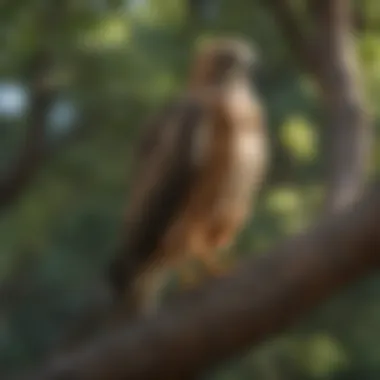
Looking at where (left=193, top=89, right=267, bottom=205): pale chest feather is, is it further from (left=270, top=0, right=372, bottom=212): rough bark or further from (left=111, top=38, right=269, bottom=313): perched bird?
(left=270, top=0, right=372, bottom=212): rough bark

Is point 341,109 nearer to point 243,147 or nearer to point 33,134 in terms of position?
point 243,147

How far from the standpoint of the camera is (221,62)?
90.4 inches

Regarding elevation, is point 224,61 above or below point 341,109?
above

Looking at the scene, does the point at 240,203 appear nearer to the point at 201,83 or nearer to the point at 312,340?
the point at 201,83

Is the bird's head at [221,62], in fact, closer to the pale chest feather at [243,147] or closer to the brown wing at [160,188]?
the pale chest feather at [243,147]

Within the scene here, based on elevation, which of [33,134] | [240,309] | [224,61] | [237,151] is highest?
[33,134]

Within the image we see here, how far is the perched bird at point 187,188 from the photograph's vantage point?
1.91m

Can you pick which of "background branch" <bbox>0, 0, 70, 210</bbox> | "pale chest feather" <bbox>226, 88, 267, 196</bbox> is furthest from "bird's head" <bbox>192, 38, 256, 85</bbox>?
"background branch" <bbox>0, 0, 70, 210</bbox>

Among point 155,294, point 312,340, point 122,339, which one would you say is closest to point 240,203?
point 155,294

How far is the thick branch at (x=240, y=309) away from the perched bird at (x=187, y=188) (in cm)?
55

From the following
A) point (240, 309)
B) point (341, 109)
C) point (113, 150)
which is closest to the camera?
point (240, 309)

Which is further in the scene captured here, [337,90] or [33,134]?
[33,134]

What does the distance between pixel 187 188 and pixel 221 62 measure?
0.44 m

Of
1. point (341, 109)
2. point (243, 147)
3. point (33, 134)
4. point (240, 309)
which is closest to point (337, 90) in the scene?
point (341, 109)
